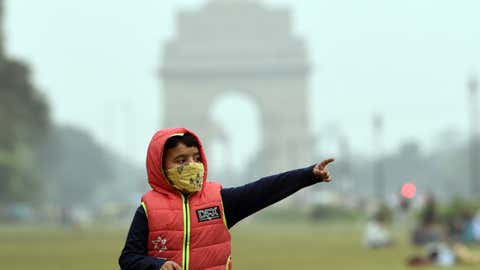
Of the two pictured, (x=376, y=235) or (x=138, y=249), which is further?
(x=376, y=235)

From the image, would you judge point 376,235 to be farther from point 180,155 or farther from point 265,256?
point 180,155

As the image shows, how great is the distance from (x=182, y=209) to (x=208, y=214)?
0.09 m

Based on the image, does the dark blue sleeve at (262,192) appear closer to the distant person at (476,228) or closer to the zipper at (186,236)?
the zipper at (186,236)

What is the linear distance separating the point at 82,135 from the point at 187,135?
103075mm

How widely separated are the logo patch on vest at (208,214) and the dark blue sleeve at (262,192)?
0.16ft

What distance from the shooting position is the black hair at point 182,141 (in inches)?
179

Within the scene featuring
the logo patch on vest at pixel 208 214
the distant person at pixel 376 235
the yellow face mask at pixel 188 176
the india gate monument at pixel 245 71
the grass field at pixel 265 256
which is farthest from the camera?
the india gate monument at pixel 245 71

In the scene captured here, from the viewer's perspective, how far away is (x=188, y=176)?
446cm

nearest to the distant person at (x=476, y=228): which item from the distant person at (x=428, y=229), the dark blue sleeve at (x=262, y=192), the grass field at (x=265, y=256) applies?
Result: the distant person at (x=428, y=229)

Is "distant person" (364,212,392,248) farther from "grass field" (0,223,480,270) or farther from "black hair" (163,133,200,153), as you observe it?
"black hair" (163,133,200,153)

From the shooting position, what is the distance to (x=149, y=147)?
453 centimetres

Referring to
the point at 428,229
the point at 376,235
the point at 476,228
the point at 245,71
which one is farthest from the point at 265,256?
the point at 245,71

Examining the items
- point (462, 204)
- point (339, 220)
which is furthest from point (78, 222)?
point (462, 204)

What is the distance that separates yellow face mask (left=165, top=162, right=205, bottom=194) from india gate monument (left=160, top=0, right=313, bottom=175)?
8077 centimetres
